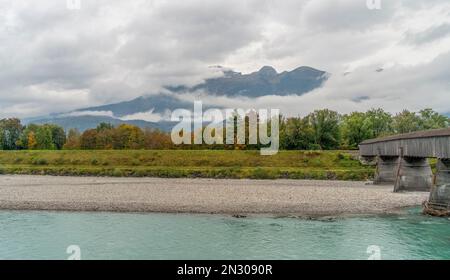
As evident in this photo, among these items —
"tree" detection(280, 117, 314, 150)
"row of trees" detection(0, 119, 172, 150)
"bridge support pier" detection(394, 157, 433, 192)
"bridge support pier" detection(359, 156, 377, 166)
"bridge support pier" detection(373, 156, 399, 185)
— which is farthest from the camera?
"row of trees" detection(0, 119, 172, 150)

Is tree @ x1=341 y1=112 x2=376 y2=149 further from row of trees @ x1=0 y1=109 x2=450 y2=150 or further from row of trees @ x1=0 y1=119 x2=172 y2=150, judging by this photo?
row of trees @ x1=0 y1=119 x2=172 y2=150

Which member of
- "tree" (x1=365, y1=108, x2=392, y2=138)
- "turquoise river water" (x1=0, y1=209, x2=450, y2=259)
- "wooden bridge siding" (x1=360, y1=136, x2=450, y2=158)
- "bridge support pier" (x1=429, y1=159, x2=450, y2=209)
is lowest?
"turquoise river water" (x1=0, y1=209, x2=450, y2=259)

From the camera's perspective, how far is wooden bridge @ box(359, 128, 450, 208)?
106 feet

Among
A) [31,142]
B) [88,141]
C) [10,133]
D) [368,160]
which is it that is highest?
[10,133]

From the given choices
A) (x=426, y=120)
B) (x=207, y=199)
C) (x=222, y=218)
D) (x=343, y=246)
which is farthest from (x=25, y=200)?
(x=426, y=120)

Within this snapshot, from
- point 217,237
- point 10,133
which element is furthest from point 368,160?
point 10,133

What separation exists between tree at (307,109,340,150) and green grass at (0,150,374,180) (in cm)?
1703

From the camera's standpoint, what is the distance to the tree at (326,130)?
9400 cm

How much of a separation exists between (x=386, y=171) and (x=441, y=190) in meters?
22.3

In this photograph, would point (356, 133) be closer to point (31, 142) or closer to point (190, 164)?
point (190, 164)

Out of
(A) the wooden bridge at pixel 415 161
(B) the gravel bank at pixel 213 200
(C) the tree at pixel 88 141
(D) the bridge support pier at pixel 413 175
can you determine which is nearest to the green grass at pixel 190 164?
(A) the wooden bridge at pixel 415 161

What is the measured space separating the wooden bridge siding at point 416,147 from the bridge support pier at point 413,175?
1549 millimetres

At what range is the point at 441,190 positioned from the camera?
104 ft

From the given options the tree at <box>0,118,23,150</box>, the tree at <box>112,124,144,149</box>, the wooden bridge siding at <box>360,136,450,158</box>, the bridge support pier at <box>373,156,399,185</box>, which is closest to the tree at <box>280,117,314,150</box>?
the wooden bridge siding at <box>360,136,450,158</box>
